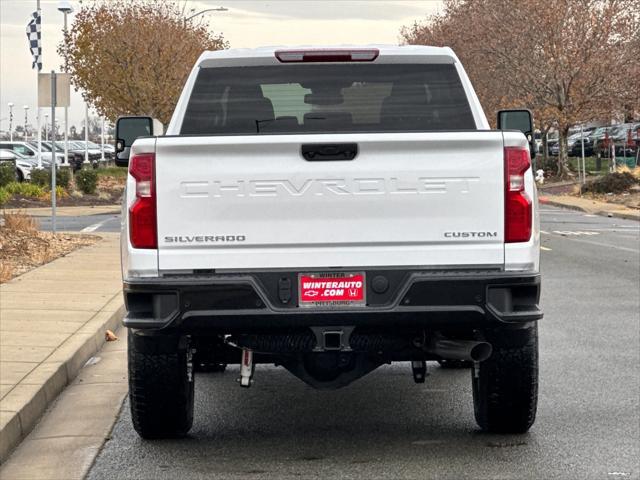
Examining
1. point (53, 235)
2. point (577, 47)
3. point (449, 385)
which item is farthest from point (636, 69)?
point (449, 385)

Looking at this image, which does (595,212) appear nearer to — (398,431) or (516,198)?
(398,431)

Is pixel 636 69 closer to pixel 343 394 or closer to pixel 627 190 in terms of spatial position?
pixel 627 190

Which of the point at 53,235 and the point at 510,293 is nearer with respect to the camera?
the point at 510,293

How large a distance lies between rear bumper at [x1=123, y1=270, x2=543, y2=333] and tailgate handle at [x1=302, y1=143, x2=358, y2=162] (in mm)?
564

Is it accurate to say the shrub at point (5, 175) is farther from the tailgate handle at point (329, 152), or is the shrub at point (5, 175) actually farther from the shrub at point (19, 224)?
the tailgate handle at point (329, 152)

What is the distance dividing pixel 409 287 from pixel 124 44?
58554 millimetres

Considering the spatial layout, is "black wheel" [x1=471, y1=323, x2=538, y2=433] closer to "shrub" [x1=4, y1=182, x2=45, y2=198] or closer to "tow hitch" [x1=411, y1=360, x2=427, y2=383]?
"tow hitch" [x1=411, y1=360, x2=427, y2=383]

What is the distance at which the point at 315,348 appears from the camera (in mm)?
6855

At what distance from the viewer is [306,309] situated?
669 centimetres

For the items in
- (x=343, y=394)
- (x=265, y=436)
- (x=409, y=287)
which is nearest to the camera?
(x=409, y=287)

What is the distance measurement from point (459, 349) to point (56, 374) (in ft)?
11.4

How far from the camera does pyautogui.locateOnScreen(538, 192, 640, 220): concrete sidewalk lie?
3575 cm

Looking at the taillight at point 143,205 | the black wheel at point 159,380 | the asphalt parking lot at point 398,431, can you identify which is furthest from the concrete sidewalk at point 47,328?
the taillight at point 143,205

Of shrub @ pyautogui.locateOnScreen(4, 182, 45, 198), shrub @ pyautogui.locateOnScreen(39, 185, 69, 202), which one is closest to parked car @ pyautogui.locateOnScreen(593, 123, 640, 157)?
shrub @ pyautogui.locateOnScreen(39, 185, 69, 202)
